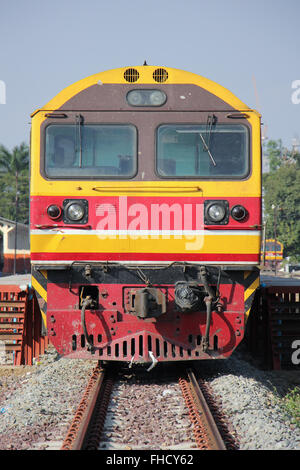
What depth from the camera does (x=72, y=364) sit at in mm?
8328

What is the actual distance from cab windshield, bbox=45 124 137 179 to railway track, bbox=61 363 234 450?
2.54 meters

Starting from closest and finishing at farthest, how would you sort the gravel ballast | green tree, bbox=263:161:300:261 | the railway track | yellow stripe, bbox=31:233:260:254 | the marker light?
the railway track
the gravel ballast
yellow stripe, bbox=31:233:260:254
the marker light
green tree, bbox=263:161:300:261

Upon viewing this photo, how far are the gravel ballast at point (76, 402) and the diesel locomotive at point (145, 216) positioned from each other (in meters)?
0.54

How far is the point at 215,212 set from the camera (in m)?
6.73

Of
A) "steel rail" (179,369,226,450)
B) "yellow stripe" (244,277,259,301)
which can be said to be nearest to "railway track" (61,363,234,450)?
"steel rail" (179,369,226,450)

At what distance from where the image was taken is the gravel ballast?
4996 mm

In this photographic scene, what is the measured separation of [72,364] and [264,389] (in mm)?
2970

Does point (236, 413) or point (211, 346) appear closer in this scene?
point (236, 413)

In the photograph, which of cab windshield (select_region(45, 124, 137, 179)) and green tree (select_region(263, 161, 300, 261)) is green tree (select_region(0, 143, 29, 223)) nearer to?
green tree (select_region(263, 161, 300, 261))

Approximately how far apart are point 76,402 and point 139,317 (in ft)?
3.90

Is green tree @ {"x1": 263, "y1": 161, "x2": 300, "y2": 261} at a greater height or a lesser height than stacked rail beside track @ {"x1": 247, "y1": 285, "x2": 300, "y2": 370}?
greater

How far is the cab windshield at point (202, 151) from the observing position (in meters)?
6.83
